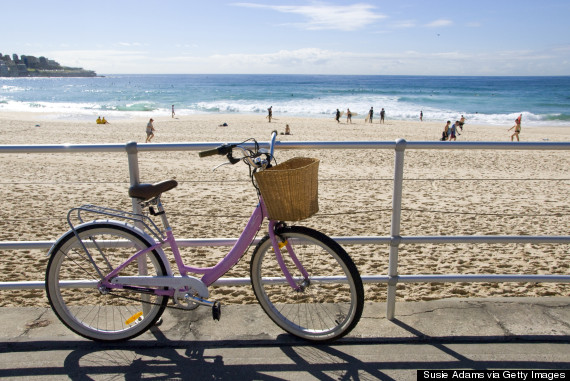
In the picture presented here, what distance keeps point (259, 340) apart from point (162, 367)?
2.05ft

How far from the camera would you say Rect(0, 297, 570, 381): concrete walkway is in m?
Answer: 2.72

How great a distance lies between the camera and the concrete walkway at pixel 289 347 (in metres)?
2.72

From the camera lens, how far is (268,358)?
2.84m

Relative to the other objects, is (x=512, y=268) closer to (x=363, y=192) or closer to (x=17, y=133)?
(x=363, y=192)

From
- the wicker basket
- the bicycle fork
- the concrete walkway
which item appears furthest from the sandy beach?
the concrete walkway

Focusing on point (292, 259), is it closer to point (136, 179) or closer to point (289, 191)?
point (289, 191)

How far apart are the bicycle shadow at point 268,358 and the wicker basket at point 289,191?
34.9 inches

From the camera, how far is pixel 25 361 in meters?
2.82

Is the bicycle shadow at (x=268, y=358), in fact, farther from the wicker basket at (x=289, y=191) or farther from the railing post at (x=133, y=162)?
the railing post at (x=133, y=162)

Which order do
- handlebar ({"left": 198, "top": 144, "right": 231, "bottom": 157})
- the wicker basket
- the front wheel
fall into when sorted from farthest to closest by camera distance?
the front wheel, handlebar ({"left": 198, "top": 144, "right": 231, "bottom": 157}), the wicker basket

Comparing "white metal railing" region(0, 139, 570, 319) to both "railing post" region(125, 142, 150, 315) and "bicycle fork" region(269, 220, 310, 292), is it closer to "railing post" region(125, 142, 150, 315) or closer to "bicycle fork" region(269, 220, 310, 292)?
"railing post" region(125, 142, 150, 315)

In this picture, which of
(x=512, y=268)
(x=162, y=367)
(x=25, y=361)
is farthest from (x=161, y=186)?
(x=512, y=268)

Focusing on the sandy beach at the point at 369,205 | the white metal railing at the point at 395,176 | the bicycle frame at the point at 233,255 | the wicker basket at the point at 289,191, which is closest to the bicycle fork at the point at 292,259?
the bicycle frame at the point at 233,255

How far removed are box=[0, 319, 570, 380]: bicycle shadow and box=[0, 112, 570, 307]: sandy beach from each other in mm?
1166
